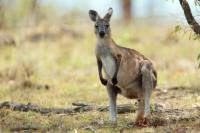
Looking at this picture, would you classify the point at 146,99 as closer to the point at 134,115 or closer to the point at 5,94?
the point at 134,115

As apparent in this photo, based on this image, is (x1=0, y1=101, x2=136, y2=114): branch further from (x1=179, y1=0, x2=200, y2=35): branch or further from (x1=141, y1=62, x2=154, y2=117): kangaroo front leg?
(x1=179, y1=0, x2=200, y2=35): branch

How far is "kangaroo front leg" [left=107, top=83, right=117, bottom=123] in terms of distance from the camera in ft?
28.7

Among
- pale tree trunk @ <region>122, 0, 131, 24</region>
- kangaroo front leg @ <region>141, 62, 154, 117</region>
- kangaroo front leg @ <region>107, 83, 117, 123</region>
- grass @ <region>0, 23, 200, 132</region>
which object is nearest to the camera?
kangaroo front leg @ <region>141, 62, 154, 117</region>

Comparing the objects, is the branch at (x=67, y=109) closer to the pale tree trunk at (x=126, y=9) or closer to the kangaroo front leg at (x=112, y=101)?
the kangaroo front leg at (x=112, y=101)

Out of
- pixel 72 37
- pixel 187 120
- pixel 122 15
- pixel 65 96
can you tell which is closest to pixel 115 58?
pixel 187 120

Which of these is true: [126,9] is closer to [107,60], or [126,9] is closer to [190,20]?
[190,20]

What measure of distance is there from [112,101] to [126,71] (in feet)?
1.52

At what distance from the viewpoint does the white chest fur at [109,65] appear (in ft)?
28.0

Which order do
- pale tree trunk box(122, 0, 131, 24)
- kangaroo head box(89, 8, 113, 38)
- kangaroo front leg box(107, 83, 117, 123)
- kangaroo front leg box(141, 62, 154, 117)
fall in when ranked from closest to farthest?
kangaroo front leg box(141, 62, 154, 117) → kangaroo head box(89, 8, 113, 38) → kangaroo front leg box(107, 83, 117, 123) → pale tree trunk box(122, 0, 131, 24)

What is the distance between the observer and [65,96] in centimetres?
1205

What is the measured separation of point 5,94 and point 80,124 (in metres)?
3.48

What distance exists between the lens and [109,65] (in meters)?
8.56

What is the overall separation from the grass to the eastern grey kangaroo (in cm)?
32

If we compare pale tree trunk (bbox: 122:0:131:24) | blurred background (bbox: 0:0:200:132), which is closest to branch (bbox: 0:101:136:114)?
blurred background (bbox: 0:0:200:132)
